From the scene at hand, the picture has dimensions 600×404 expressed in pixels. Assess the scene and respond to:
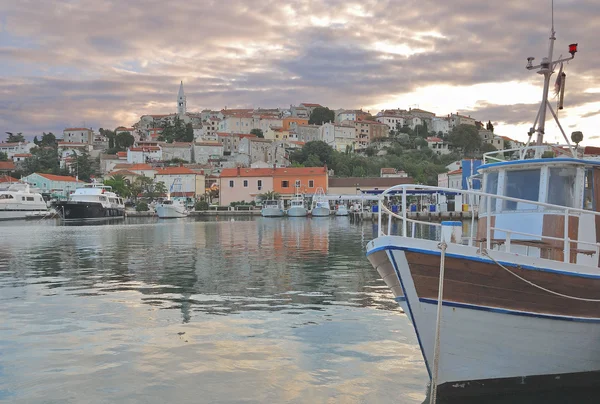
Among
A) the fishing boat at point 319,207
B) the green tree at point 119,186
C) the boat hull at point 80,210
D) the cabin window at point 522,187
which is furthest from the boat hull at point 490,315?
the green tree at point 119,186

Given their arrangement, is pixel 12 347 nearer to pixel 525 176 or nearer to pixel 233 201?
pixel 525 176

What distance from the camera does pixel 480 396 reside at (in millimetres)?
A: 8062

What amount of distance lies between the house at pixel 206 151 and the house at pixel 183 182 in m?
29.7

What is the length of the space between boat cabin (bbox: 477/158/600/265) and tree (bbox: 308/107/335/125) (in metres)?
169

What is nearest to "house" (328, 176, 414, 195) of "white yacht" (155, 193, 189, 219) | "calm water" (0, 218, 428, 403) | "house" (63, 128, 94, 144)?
"white yacht" (155, 193, 189, 219)

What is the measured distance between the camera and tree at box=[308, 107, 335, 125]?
581ft

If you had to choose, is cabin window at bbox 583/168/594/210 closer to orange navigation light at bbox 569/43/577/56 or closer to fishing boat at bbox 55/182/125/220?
orange navigation light at bbox 569/43/577/56

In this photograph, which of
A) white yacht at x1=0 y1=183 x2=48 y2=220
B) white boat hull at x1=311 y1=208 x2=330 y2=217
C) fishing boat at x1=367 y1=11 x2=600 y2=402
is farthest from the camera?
white boat hull at x1=311 y1=208 x2=330 y2=217

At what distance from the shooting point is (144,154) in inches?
5182

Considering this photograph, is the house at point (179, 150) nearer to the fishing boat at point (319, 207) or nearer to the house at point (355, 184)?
the house at point (355, 184)

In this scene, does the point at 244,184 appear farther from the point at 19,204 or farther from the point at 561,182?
the point at 561,182

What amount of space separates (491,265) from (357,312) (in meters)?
6.18

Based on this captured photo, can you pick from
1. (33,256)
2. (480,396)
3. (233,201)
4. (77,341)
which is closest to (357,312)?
(480,396)

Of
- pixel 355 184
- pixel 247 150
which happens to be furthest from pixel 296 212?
pixel 247 150
